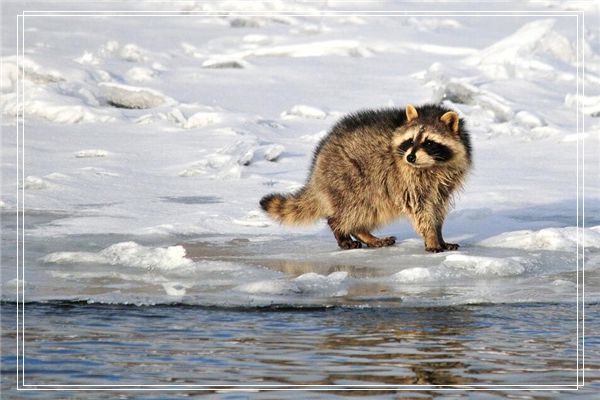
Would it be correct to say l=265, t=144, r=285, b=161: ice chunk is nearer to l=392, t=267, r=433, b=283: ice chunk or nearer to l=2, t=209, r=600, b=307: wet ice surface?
l=2, t=209, r=600, b=307: wet ice surface

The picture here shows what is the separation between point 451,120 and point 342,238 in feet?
4.00

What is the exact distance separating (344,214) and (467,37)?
33.3ft

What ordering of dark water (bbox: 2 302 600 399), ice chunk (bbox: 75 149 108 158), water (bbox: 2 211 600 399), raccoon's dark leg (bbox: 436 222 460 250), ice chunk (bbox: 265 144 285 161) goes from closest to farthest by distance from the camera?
dark water (bbox: 2 302 600 399) < water (bbox: 2 211 600 399) < raccoon's dark leg (bbox: 436 222 460 250) < ice chunk (bbox: 75 149 108 158) < ice chunk (bbox: 265 144 285 161)

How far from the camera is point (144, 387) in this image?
4.51 meters

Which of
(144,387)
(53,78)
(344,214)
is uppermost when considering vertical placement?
(53,78)

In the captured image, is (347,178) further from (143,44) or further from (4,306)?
(143,44)

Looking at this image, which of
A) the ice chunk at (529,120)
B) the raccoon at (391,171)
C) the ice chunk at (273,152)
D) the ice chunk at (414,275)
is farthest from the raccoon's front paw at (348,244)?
the ice chunk at (529,120)

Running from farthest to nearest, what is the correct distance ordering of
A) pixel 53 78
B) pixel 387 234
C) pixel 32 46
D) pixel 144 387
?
pixel 32 46, pixel 53 78, pixel 387 234, pixel 144 387

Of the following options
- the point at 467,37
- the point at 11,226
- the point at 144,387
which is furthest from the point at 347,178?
the point at 467,37

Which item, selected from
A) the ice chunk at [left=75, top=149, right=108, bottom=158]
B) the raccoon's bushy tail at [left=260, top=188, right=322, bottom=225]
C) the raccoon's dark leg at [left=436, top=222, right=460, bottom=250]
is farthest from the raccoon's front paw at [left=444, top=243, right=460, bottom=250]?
the ice chunk at [left=75, top=149, right=108, bottom=158]

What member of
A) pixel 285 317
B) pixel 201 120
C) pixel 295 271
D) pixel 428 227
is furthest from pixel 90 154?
pixel 285 317

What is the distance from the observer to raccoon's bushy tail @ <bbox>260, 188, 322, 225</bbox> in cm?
869

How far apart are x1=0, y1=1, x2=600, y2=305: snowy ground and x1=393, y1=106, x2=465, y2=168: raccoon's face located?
698mm

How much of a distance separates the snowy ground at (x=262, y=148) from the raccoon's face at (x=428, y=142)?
70cm
